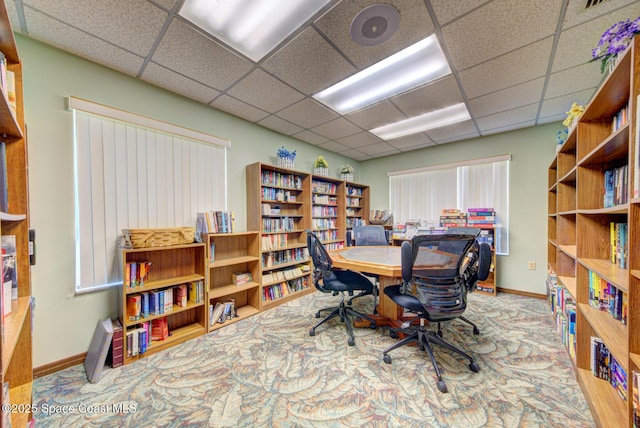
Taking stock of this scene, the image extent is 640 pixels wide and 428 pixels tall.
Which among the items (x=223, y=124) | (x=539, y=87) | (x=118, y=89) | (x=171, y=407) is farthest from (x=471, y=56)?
(x=171, y=407)

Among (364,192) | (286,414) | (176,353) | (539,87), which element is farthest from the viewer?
(364,192)

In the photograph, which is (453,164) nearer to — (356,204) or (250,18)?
(356,204)

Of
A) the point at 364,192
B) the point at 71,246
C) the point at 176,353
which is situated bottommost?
the point at 176,353

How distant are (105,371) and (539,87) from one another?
481cm

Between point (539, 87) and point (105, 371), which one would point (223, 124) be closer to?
point (105, 371)

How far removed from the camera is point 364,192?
515 centimetres

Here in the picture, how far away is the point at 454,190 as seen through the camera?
418 cm

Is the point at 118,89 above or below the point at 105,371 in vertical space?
above

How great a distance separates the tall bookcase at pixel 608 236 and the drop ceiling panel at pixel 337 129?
2333 mm

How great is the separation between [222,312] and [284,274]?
3.41ft

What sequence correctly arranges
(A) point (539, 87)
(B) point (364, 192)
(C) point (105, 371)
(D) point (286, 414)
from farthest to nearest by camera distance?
1. (B) point (364, 192)
2. (A) point (539, 87)
3. (C) point (105, 371)
4. (D) point (286, 414)

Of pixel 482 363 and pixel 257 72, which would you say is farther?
pixel 257 72

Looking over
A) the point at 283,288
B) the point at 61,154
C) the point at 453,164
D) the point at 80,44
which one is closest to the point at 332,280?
the point at 283,288

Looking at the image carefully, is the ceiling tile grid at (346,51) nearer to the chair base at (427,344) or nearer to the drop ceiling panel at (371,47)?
the drop ceiling panel at (371,47)
